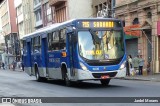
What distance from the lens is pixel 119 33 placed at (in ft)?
68.7

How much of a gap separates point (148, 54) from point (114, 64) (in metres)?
16.0

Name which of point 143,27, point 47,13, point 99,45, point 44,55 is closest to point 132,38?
point 143,27

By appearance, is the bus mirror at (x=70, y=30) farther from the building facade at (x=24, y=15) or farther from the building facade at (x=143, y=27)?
the building facade at (x=24, y=15)

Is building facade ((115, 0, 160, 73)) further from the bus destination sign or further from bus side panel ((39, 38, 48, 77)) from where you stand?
the bus destination sign

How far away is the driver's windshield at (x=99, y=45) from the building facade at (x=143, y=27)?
13406 mm

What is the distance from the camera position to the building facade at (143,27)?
3391 centimetres

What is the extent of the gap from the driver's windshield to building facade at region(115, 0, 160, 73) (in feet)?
44.0

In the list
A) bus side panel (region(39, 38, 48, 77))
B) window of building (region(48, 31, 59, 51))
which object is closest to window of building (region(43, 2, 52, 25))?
bus side panel (region(39, 38, 48, 77))

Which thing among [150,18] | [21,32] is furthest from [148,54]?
[21,32]

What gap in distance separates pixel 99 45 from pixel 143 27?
1561 centimetres

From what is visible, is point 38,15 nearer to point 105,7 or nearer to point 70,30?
point 105,7

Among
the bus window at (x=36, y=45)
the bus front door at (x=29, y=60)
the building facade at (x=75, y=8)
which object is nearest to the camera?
the bus window at (x=36, y=45)

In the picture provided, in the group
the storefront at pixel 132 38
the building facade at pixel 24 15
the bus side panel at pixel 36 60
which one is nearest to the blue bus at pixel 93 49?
the bus side panel at pixel 36 60

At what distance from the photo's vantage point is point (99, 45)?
808 inches
